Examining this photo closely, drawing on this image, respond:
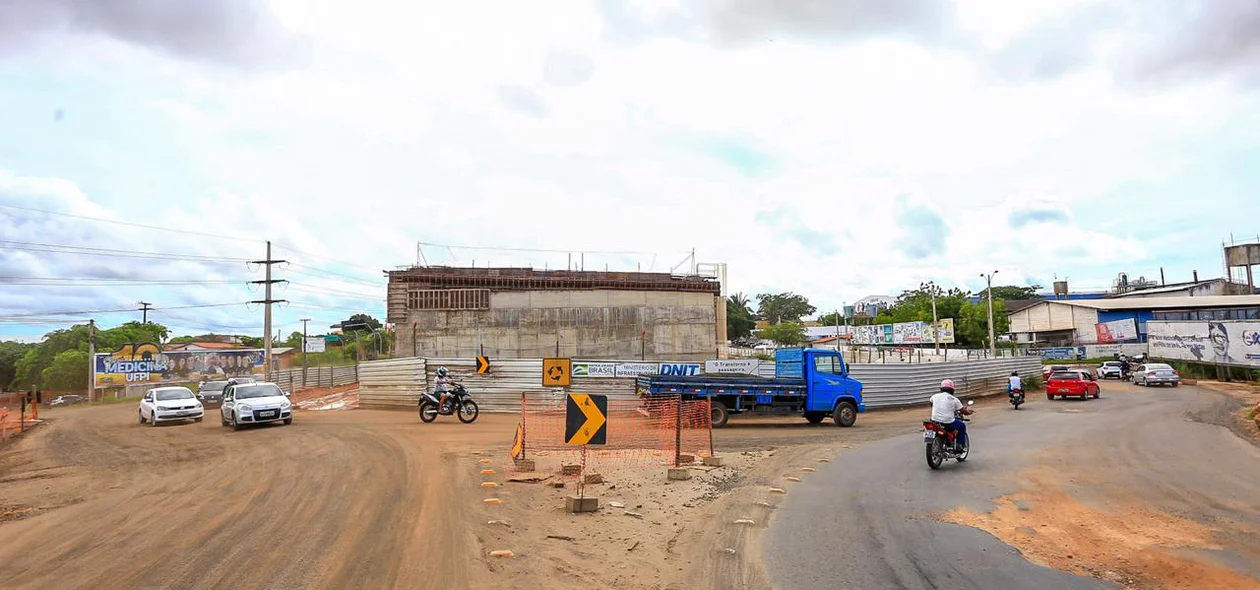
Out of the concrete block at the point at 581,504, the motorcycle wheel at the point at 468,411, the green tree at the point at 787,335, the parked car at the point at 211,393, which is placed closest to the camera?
the concrete block at the point at 581,504

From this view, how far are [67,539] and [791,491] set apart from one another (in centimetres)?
909

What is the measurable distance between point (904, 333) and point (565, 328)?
1554 inches

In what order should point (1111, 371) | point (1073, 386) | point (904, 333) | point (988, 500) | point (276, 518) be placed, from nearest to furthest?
point (276, 518) < point (988, 500) < point (1073, 386) < point (1111, 371) < point (904, 333)

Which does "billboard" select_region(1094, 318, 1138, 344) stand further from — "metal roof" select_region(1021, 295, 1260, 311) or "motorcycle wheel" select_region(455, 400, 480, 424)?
"motorcycle wheel" select_region(455, 400, 480, 424)

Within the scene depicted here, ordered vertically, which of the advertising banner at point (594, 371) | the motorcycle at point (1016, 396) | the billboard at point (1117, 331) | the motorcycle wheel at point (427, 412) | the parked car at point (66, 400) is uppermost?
the billboard at point (1117, 331)

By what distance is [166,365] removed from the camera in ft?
189

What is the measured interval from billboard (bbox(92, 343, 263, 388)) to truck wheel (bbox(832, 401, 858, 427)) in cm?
5051

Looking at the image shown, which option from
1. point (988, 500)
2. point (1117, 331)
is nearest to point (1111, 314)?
point (1117, 331)

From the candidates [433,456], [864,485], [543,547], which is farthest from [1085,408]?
[543,547]

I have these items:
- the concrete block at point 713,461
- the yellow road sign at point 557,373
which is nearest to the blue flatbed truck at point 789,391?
the yellow road sign at point 557,373

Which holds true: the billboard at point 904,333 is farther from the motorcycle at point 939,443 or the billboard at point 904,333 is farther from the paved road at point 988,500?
the motorcycle at point 939,443

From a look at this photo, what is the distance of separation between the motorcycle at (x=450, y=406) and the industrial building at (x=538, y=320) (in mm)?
17003

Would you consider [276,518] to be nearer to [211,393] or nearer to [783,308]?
[211,393]

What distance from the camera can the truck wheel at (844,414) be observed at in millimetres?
22453
